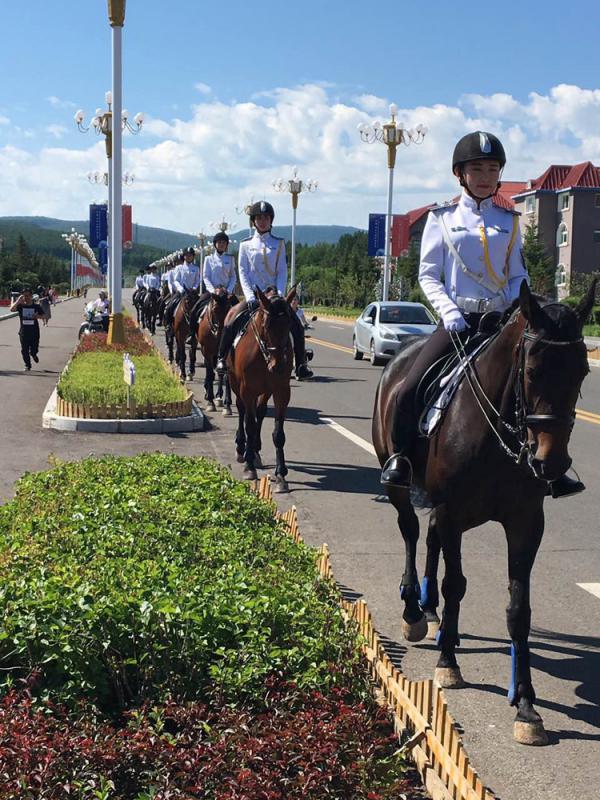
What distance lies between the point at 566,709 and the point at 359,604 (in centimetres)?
122

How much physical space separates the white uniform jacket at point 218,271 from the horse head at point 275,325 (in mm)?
7155

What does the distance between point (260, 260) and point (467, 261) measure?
694cm

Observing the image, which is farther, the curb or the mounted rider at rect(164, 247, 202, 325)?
the mounted rider at rect(164, 247, 202, 325)

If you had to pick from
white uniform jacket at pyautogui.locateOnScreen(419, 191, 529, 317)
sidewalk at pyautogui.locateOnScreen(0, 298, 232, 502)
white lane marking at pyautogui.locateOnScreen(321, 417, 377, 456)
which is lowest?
sidewalk at pyautogui.locateOnScreen(0, 298, 232, 502)

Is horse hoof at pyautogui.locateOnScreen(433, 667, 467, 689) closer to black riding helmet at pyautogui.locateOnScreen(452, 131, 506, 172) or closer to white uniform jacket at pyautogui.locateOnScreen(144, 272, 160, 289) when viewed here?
black riding helmet at pyautogui.locateOnScreen(452, 131, 506, 172)

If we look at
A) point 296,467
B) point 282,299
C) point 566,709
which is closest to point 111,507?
point 566,709

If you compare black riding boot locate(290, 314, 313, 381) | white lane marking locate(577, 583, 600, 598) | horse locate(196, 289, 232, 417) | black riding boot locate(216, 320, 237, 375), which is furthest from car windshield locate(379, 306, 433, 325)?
white lane marking locate(577, 583, 600, 598)

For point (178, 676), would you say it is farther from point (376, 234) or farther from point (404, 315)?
point (376, 234)

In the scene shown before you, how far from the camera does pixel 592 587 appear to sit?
744 centimetres

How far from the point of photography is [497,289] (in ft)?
19.7

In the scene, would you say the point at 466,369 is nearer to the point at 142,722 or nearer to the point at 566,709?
the point at 566,709

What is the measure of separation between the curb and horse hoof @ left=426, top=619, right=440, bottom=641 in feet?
29.6

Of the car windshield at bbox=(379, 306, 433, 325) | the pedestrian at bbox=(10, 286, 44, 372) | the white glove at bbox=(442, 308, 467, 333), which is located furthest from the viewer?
the car windshield at bbox=(379, 306, 433, 325)

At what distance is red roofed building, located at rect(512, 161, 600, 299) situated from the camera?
8531cm
